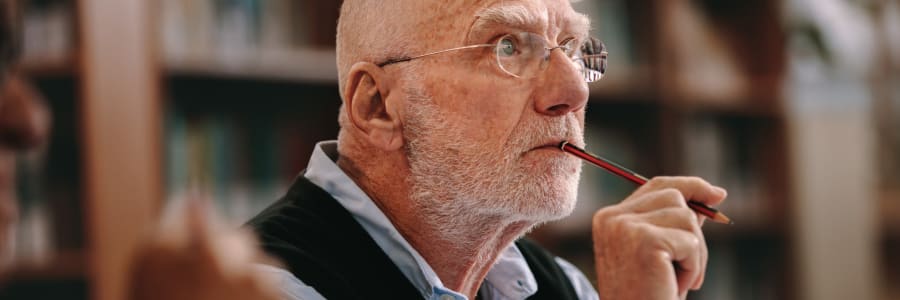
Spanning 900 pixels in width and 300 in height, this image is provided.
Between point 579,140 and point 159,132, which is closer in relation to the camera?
point 579,140

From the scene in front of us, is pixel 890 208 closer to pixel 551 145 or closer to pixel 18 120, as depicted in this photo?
pixel 551 145

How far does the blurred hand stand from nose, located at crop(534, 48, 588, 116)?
655mm

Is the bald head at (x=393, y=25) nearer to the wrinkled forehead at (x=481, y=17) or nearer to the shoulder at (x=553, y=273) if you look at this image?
the wrinkled forehead at (x=481, y=17)

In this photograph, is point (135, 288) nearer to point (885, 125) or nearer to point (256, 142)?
point (256, 142)

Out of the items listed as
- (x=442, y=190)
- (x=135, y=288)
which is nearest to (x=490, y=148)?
(x=442, y=190)

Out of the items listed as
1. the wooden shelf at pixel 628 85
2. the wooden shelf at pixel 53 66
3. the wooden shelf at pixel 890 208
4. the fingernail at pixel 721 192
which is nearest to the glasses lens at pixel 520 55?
the fingernail at pixel 721 192

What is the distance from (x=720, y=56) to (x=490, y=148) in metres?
2.27

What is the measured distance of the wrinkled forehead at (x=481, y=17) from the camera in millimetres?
854

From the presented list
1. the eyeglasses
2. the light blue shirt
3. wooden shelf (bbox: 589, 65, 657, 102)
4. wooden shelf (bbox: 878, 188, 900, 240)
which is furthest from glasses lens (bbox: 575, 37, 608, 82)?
wooden shelf (bbox: 878, 188, 900, 240)

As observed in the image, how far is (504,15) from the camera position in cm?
85

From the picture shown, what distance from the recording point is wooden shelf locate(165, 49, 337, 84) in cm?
177

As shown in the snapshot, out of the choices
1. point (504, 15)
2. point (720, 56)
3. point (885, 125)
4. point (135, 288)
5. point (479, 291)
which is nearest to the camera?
point (135, 288)

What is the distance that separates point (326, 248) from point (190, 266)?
65 centimetres

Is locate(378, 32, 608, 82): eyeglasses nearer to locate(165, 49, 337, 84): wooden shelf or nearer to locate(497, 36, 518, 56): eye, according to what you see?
locate(497, 36, 518, 56): eye
